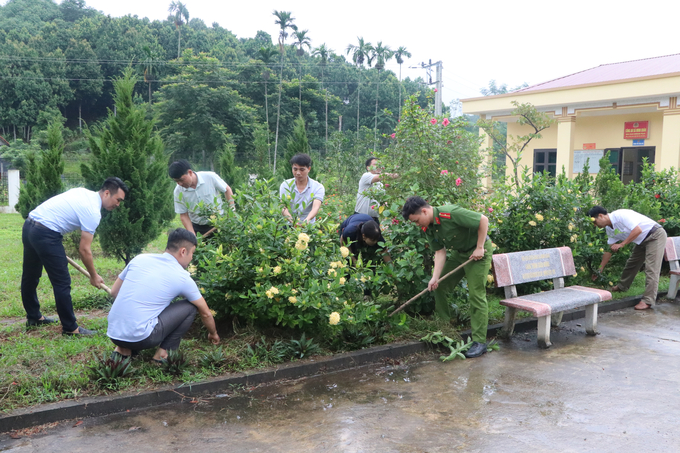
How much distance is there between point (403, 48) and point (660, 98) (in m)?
40.6

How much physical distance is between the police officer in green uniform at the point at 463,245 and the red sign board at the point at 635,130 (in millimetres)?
16447

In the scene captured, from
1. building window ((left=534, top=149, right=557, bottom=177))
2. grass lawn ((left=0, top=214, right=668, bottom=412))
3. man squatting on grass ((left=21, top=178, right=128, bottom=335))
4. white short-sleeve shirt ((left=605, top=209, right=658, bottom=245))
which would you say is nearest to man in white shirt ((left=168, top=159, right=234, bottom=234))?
man squatting on grass ((left=21, top=178, right=128, bottom=335))

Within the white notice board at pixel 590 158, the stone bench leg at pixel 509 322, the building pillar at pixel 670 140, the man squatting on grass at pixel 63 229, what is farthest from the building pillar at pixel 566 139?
the man squatting on grass at pixel 63 229

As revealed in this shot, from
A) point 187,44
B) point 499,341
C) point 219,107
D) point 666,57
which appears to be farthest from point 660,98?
point 187,44

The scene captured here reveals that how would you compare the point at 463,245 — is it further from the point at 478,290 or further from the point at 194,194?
the point at 194,194

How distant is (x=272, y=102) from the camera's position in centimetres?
4800

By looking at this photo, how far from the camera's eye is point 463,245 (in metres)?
5.23

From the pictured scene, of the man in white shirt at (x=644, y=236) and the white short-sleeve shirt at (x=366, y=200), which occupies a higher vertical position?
the white short-sleeve shirt at (x=366, y=200)

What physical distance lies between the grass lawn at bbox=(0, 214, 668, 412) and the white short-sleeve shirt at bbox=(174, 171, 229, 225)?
1.20 meters

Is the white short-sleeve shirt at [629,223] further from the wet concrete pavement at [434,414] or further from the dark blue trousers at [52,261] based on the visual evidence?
the dark blue trousers at [52,261]

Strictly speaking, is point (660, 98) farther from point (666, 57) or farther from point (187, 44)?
point (187, 44)

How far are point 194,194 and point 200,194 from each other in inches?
2.5

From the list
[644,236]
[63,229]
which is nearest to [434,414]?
[63,229]

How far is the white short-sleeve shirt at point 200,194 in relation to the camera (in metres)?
5.63
